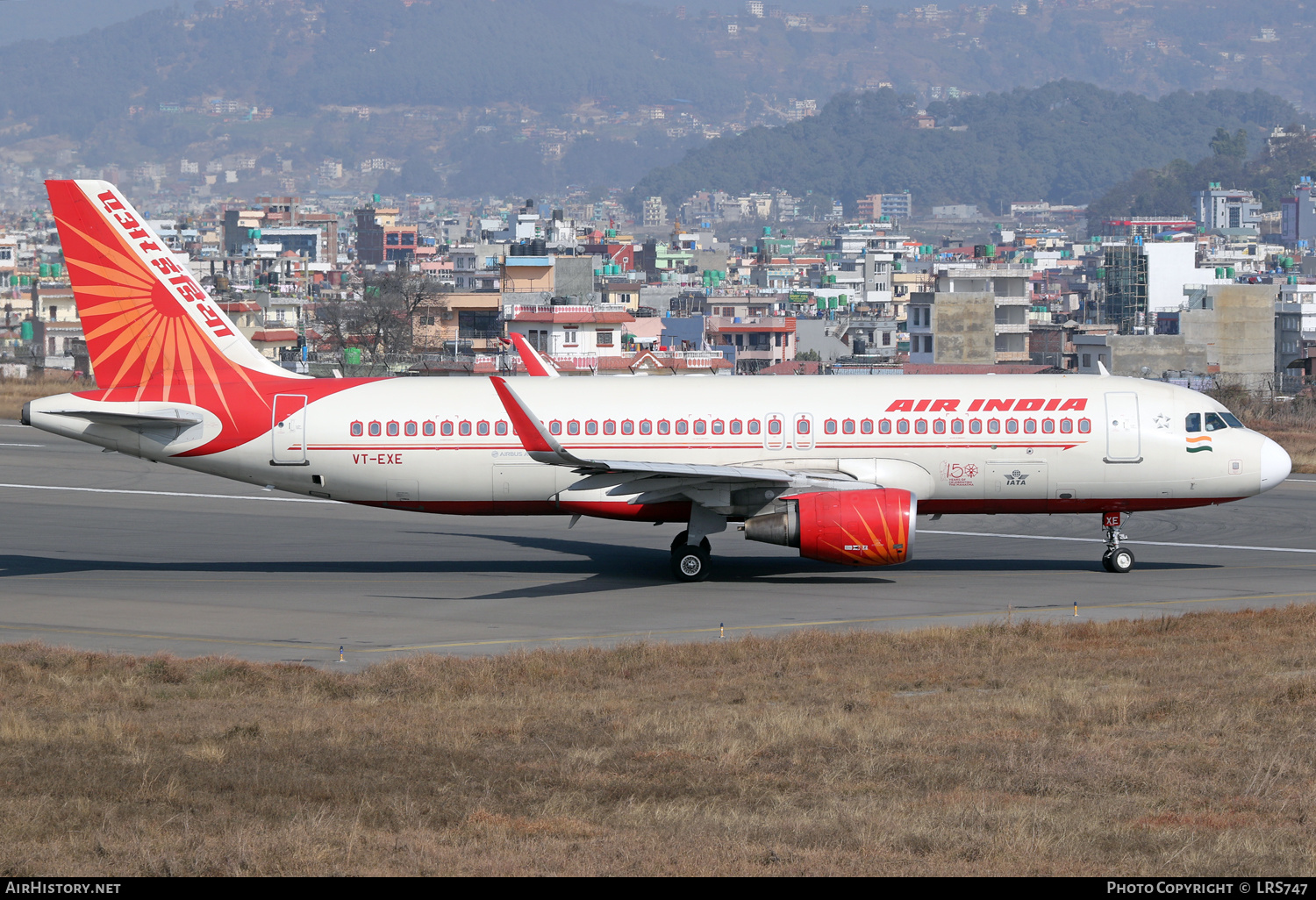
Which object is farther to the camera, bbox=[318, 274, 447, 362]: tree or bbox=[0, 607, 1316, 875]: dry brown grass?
bbox=[318, 274, 447, 362]: tree

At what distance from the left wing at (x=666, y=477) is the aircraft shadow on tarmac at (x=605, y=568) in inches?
89.3

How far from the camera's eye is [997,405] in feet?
119

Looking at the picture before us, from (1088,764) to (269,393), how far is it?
2451 centimetres

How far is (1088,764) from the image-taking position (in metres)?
17.7

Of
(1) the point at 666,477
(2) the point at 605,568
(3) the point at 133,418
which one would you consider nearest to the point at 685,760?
(1) the point at 666,477

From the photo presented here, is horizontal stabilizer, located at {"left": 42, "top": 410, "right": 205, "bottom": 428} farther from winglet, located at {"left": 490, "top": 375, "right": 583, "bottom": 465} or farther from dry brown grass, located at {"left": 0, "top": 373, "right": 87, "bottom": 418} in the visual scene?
dry brown grass, located at {"left": 0, "top": 373, "right": 87, "bottom": 418}

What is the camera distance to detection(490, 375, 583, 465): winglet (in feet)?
107

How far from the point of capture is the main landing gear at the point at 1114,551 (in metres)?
37.1

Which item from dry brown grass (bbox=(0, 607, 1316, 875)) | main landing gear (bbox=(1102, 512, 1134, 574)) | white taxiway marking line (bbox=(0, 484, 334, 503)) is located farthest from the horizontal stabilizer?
main landing gear (bbox=(1102, 512, 1134, 574))

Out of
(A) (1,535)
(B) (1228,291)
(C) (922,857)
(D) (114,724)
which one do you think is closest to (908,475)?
(D) (114,724)

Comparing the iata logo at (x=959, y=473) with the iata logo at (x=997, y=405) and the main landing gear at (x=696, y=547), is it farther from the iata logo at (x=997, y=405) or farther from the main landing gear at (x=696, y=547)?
the main landing gear at (x=696, y=547)

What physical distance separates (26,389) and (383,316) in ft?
186

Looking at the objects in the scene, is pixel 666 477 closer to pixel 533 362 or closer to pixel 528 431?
pixel 528 431

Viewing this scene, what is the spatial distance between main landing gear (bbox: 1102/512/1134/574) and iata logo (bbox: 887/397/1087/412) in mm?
2940
